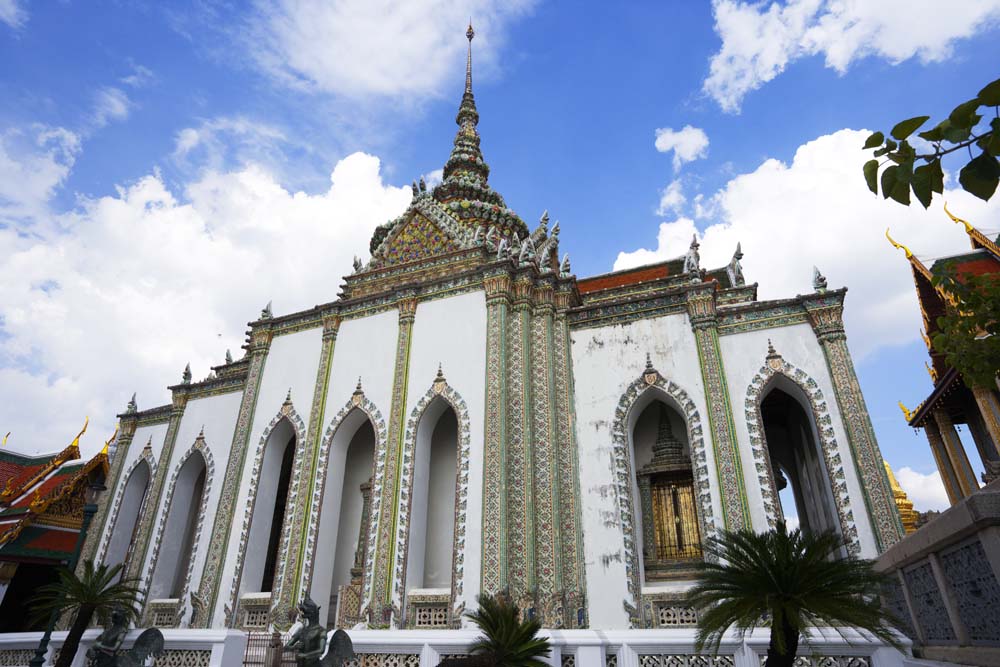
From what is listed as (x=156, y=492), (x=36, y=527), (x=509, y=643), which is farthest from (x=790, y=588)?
(x=36, y=527)

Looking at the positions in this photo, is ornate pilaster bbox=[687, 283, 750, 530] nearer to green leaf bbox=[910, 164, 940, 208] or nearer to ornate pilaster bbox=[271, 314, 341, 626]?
ornate pilaster bbox=[271, 314, 341, 626]

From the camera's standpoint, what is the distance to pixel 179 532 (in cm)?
1366

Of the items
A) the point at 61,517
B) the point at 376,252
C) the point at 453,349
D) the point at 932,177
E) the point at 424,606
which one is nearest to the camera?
the point at 932,177

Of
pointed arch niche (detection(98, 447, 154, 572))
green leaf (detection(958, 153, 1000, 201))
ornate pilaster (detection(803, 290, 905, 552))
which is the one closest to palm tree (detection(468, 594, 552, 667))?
ornate pilaster (detection(803, 290, 905, 552))

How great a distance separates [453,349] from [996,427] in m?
9.50

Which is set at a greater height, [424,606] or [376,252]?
[376,252]

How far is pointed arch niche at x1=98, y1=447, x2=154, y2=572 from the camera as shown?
14.4 metres

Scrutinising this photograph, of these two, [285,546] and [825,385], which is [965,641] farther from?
[285,546]

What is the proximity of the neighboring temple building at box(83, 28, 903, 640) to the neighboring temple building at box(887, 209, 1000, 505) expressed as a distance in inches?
125

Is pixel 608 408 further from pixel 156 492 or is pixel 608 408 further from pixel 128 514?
pixel 128 514

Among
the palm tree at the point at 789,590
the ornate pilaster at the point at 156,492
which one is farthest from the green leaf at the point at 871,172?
the ornate pilaster at the point at 156,492

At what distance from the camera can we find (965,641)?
3.69m

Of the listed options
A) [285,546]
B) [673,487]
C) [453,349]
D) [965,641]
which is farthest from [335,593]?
[965,641]

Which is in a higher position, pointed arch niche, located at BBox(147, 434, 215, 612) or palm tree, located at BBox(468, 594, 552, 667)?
pointed arch niche, located at BBox(147, 434, 215, 612)
